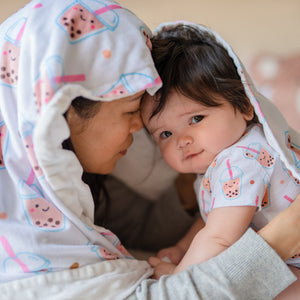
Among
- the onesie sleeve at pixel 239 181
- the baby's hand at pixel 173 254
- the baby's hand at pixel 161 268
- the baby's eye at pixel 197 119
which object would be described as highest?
the baby's eye at pixel 197 119

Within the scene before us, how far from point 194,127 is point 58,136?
1.07 feet

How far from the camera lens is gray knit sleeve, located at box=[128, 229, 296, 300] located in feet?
2.30

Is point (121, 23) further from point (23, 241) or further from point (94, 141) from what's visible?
point (23, 241)

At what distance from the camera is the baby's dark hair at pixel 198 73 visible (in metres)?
0.86

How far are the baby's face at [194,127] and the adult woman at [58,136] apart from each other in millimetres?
154

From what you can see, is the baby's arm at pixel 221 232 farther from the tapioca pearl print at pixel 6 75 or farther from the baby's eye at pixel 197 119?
the tapioca pearl print at pixel 6 75

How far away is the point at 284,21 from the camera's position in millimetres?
1771

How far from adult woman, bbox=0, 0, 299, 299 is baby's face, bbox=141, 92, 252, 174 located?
154 mm

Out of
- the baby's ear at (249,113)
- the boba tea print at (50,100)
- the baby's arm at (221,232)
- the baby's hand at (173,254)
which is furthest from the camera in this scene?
the baby's hand at (173,254)

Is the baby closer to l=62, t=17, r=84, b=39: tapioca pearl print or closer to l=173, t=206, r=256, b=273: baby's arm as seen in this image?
l=173, t=206, r=256, b=273: baby's arm

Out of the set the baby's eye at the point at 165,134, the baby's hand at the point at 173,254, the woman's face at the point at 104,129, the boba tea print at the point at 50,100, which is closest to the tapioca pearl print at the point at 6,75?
the boba tea print at the point at 50,100

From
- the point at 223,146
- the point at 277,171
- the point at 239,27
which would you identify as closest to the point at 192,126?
the point at 223,146

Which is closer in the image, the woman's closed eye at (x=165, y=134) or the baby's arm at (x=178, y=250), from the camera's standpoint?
the woman's closed eye at (x=165, y=134)

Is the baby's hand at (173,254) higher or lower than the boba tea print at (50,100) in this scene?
lower
